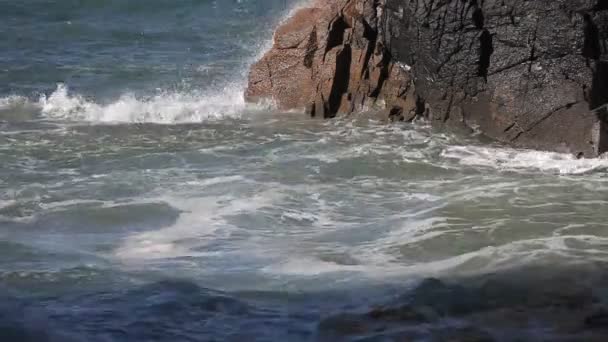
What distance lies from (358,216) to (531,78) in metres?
3.33

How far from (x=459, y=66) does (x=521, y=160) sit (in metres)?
1.57

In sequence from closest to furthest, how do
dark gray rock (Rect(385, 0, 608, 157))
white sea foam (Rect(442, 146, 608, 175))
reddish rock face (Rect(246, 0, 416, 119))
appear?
white sea foam (Rect(442, 146, 608, 175)) → dark gray rock (Rect(385, 0, 608, 157)) → reddish rock face (Rect(246, 0, 416, 119))

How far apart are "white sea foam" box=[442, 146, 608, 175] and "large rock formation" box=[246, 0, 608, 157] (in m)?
0.21

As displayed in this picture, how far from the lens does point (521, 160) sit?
10.1 metres

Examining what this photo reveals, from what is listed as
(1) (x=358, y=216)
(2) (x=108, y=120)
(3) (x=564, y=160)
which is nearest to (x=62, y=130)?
(2) (x=108, y=120)

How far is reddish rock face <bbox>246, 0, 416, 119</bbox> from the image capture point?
11.9 meters

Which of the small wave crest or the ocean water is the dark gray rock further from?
the small wave crest

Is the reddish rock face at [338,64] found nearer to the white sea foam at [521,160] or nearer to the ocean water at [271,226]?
the ocean water at [271,226]

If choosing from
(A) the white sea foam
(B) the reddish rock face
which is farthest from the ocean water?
(B) the reddish rock face

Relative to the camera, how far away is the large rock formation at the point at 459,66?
10.5 metres

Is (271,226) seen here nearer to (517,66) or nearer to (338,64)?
(517,66)

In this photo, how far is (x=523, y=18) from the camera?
35.1ft

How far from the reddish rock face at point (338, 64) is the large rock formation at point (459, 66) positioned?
13 millimetres

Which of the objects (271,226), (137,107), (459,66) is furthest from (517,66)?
(137,107)
